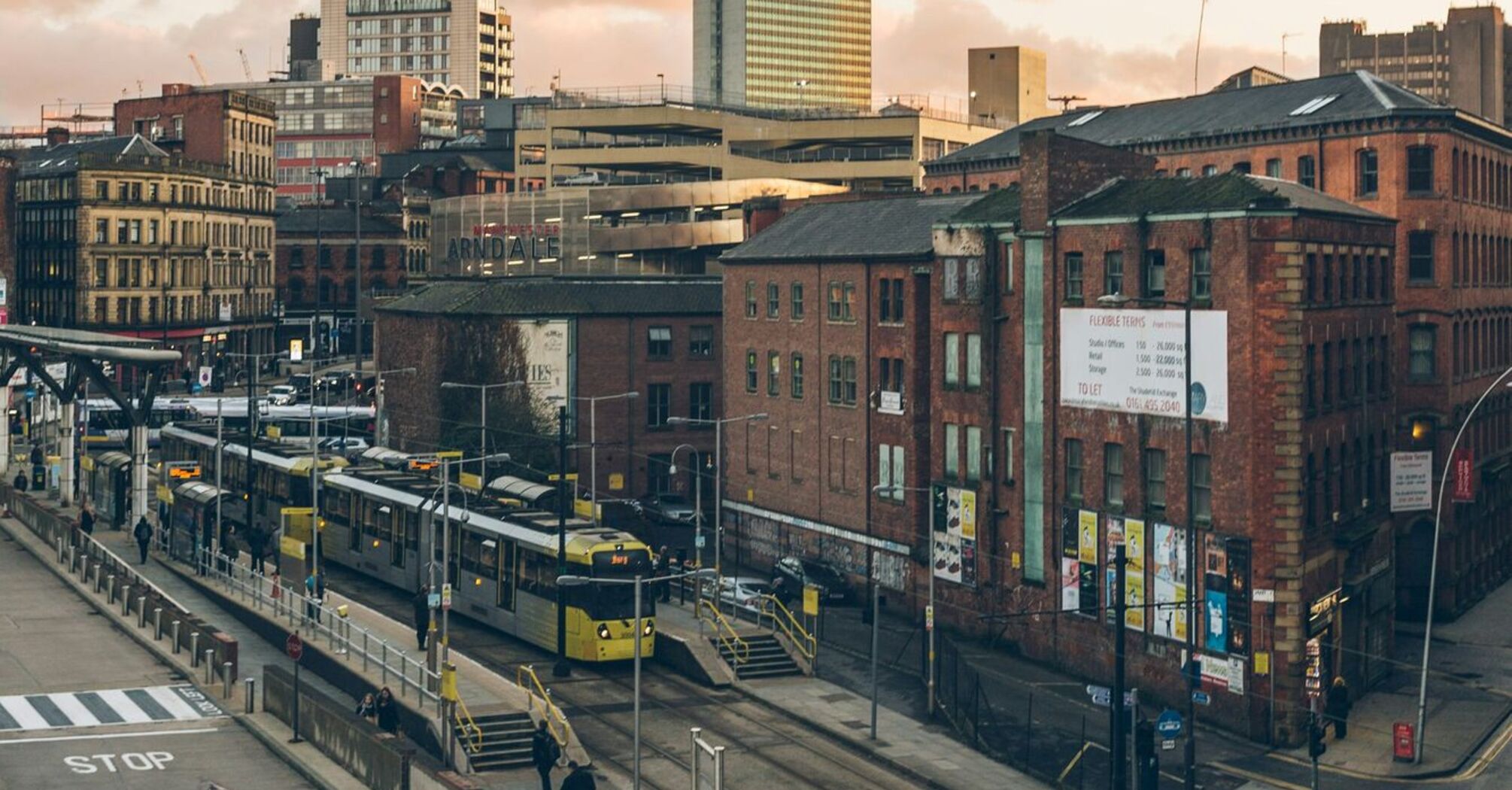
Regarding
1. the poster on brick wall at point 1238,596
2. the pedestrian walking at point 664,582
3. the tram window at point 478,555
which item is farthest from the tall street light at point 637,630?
the poster on brick wall at point 1238,596

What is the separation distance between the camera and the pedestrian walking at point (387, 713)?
4706 centimetres

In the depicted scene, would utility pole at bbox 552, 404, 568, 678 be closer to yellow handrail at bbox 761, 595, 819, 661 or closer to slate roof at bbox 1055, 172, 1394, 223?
yellow handrail at bbox 761, 595, 819, 661

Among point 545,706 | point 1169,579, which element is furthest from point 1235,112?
point 545,706

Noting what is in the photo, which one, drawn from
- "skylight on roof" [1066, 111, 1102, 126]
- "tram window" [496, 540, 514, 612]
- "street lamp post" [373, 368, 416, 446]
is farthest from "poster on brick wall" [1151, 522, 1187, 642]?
"street lamp post" [373, 368, 416, 446]

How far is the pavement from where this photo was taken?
42875mm

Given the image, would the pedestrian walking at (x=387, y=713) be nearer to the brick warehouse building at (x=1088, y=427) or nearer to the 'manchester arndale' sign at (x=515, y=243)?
the brick warehouse building at (x=1088, y=427)

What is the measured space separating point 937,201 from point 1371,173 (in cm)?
1647

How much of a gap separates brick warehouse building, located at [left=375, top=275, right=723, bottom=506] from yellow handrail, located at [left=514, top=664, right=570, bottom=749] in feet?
121

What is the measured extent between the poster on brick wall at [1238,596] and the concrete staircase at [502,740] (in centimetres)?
2003

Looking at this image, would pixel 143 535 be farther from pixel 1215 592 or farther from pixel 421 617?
pixel 1215 592

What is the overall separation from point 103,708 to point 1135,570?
29.3m

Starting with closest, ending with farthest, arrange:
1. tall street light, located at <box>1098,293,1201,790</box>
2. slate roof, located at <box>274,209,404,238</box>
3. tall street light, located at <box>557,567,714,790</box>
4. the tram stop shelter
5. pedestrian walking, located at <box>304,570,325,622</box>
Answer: tall street light, located at <box>557,567,714,790</box> → tall street light, located at <box>1098,293,1201,790</box> → pedestrian walking, located at <box>304,570,325,622</box> → the tram stop shelter → slate roof, located at <box>274,209,404,238</box>

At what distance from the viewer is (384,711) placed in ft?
155

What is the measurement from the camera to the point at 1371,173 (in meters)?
73.7
